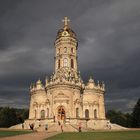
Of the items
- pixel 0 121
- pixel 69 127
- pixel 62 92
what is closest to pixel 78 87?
pixel 62 92

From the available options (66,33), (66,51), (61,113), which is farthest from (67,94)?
(66,33)

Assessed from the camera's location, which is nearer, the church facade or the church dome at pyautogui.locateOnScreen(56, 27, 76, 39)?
the church facade

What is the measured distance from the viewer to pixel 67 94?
60438mm

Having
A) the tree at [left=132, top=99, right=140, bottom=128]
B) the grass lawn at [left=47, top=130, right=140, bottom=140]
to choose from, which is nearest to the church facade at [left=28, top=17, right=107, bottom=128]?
the tree at [left=132, top=99, right=140, bottom=128]

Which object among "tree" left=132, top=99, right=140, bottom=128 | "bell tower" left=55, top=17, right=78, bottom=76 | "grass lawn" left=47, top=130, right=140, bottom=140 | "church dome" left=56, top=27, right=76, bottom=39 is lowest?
"grass lawn" left=47, top=130, right=140, bottom=140

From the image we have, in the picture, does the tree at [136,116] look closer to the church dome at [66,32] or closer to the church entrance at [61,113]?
the church entrance at [61,113]

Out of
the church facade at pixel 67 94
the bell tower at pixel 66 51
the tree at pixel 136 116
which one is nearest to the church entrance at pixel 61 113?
the church facade at pixel 67 94

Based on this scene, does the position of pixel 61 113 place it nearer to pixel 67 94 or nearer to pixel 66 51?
pixel 67 94

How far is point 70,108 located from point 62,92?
4.09 meters

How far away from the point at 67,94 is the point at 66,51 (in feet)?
47.8

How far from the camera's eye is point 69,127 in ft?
162

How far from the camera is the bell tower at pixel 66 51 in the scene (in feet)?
229

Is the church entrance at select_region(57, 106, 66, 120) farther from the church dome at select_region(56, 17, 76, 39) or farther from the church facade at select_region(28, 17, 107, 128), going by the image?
the church dome at select_region(56, 17, 76, 39)

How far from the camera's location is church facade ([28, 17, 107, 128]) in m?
59.8
